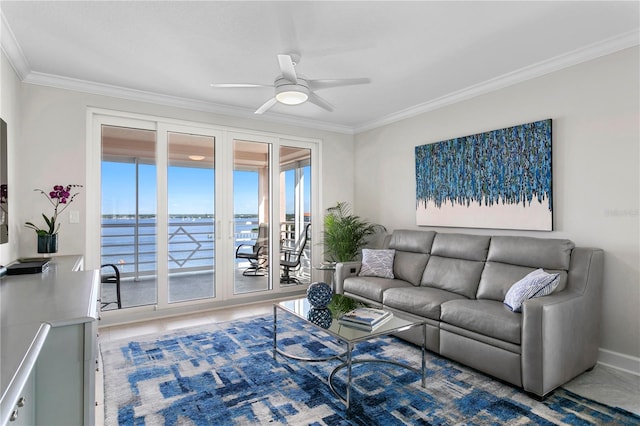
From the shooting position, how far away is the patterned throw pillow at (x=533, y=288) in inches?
99.0

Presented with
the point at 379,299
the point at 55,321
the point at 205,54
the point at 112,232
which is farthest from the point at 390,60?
the point at 112,232

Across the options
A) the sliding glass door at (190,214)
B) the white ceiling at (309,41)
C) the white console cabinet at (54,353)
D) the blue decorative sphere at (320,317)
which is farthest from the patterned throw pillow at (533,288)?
the sliding glass door at (190,214)

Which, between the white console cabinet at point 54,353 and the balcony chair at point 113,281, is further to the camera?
the balcony chair at point 113,281

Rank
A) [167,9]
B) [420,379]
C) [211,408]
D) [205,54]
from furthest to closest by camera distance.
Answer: [205,54] → [420,379] → [167,9] → [211,408]

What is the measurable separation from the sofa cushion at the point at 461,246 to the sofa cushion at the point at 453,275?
0.19 ft

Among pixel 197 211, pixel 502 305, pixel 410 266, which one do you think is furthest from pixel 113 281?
pixel 502 305

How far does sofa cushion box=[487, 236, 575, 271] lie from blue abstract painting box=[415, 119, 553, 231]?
276mm

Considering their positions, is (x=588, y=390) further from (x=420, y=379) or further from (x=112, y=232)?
(x=112, y=232)

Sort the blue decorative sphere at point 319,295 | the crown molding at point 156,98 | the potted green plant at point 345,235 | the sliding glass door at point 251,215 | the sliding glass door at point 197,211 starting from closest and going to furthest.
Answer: the blue decorative sphere at point 319,295, the crown molding at point 156,98, the sliding glass door at point 197,211, the sliding glass door at point 251,215, the potted green plant at point 345,235

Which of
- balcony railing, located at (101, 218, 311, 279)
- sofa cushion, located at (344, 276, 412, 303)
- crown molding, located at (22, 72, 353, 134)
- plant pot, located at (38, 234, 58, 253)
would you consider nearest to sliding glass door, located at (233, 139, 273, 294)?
balcony railing, located at (101, 218, 311, 279)

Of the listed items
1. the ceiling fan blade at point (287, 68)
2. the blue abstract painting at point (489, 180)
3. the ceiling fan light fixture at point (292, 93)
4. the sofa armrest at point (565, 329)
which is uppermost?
the ceiling fan blade at point (287, 68)

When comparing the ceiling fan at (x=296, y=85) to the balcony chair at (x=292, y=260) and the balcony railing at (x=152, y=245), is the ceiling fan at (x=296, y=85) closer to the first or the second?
the balcony railing at (x=152, y=245)

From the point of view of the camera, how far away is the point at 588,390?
94.4 inches

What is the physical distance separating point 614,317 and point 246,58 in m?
3.76
